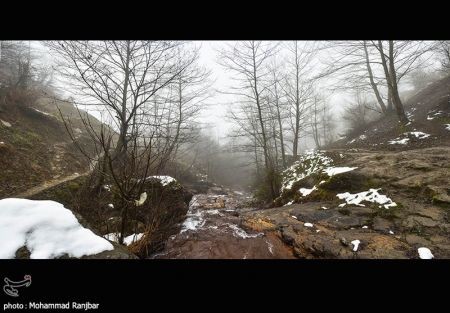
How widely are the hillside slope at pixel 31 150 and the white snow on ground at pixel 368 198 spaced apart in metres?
7.68

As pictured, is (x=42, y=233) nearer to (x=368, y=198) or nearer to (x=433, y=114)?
(x=368, y=198)

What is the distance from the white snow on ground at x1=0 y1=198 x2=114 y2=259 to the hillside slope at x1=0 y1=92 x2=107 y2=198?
16.1 feet

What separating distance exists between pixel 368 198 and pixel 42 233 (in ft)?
20.5

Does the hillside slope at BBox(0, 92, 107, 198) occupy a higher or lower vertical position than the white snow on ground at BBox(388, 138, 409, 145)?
higher

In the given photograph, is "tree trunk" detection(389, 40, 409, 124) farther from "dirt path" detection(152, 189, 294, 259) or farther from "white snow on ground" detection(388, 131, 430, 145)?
"dirt path" detection(152, 189, 294, 259)

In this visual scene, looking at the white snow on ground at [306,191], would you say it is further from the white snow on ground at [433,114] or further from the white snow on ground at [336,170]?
the white snow on ground at [433,114]

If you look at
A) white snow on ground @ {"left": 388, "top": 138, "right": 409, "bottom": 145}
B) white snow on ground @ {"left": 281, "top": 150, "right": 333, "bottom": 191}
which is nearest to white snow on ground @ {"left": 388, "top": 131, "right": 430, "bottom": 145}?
white snow on ground @ {"left": 388, "top": 138, "right": 409, "bottom": 145}

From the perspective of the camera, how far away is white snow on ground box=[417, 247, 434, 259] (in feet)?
11.3

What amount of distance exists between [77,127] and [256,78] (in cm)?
1470

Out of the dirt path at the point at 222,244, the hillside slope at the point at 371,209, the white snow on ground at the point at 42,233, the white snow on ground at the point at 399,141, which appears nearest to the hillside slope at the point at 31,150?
the dirt path at the point at 222,244

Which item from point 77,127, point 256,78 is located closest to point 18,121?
point 77,127

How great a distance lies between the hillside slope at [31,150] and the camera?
28.5 ft
